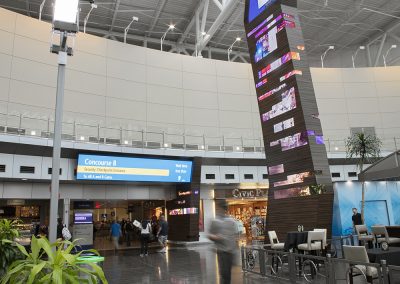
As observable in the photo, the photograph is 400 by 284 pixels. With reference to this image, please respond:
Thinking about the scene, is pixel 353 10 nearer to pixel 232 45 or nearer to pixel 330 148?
pixel 232 45

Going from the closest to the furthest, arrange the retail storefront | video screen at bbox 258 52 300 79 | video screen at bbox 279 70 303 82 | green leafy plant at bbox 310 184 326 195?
green leafy plant at bbox 310 184 326 195, video screen at bbox 279 70 303 82, video screen at bbox 258 52 300 79, the retail storefront

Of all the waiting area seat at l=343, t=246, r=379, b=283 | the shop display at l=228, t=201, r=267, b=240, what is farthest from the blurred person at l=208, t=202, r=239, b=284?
the shop display at l=228, t=201, r=267, b=240

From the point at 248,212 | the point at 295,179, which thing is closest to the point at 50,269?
the point at 295,179

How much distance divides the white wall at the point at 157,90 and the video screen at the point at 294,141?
307 inches

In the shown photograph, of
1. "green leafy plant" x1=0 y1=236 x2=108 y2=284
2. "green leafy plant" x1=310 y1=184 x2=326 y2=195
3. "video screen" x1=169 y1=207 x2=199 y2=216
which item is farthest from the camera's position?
"video screen" x1=169 y1=207 x2=199 y2=216

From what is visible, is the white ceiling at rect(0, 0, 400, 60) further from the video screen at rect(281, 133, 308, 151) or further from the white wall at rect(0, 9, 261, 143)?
the video screen at rect(281, 133, 308, 151)

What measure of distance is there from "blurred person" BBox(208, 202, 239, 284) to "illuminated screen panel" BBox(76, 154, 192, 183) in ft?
37.1

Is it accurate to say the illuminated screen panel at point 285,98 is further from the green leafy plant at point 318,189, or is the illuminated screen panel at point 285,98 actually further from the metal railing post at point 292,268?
the metal railing post at point 292,268

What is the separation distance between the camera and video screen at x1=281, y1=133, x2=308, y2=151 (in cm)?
1166

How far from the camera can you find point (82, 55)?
1975cm

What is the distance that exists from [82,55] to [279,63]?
1189 cm

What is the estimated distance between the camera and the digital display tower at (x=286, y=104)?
38.0 ft

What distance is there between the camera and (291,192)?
12117 millimetres

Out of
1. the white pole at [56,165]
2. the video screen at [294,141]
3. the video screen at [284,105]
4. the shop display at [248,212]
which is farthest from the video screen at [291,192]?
the shop display at [248,212]
